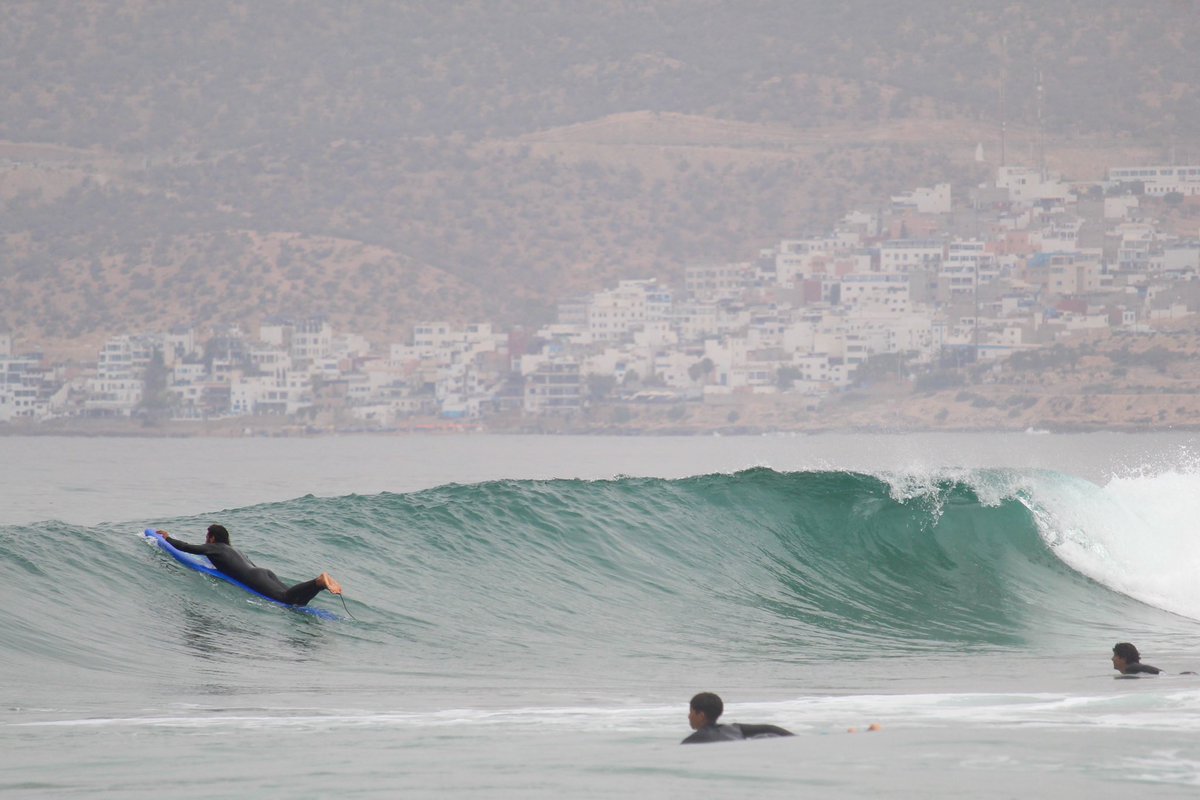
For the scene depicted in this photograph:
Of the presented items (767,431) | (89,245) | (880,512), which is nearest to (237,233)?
(89,245)

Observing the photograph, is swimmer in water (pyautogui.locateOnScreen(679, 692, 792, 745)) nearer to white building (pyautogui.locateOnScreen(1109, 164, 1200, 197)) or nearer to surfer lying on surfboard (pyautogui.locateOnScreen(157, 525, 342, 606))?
surfer lying on surfboard (pyautogui.locateOnScreen(157, 525, 342, 606))

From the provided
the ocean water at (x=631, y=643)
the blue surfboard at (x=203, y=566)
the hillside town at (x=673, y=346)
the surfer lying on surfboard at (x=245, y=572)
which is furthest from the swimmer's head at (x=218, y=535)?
the hillside town at (x=673, y=346)

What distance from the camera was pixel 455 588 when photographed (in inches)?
717

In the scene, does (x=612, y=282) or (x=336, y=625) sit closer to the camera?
(x=336, y=625)

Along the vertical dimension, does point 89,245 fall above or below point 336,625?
above

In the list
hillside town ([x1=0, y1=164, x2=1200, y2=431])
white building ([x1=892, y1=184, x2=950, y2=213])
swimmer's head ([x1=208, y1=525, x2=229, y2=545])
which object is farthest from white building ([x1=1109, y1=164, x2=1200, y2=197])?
swimmer's head ([x1=208, y1=525, x2=229, y2=545])

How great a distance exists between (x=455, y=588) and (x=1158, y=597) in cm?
877

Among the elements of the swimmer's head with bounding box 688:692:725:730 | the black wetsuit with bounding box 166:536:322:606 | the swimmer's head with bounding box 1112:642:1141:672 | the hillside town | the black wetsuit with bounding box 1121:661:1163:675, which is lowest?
the black wetsuit with bounding box 1121:661:1163:675

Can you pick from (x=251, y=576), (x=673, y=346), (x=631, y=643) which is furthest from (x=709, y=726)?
(x=673, y=346)

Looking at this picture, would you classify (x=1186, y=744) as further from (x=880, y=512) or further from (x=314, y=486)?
(x=314, y=486)

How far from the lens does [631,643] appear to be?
645 inches

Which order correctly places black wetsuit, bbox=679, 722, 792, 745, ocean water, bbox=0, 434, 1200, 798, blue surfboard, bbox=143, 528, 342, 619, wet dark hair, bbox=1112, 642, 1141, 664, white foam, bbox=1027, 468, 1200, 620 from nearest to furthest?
ocean water, bbox=0, 434, 1200, 798
black wetsuit, bbox=679, 722, 792, 745
wet dark hair, bbox=1112, 642, 1141, 664
blue surfboard, bbox=143, 528, 342, 619
white foam, bbox=1027, 468, 1200, 620

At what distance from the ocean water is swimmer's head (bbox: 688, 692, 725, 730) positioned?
0.24 m

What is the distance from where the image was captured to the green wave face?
15.1 metres
